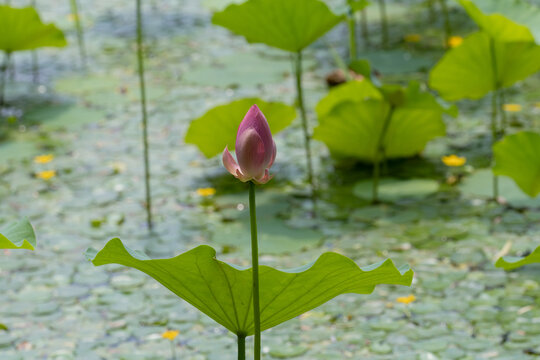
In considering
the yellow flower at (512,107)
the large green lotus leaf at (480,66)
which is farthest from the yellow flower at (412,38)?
the large green lotus leaf at (480,66)

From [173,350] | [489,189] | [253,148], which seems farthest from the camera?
[489,189]

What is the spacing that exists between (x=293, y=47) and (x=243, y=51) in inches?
61.8

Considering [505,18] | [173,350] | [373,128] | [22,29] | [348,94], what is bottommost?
[173,350]

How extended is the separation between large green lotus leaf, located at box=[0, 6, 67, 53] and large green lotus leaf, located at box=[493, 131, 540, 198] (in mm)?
1626

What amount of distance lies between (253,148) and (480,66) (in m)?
1.35

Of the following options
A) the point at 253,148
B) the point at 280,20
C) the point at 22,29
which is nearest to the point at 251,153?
the point at 253,148

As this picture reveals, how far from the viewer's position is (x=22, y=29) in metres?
2.73

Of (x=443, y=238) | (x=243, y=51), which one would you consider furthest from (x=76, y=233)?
(x=243, y=51)

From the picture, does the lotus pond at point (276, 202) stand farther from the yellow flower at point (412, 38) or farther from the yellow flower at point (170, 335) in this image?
the yellow flower at point (412, 38)

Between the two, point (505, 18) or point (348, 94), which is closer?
point (505, 18)

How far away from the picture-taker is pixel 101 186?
95.3 inches

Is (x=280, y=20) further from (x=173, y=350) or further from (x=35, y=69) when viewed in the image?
(x=35, y=69)

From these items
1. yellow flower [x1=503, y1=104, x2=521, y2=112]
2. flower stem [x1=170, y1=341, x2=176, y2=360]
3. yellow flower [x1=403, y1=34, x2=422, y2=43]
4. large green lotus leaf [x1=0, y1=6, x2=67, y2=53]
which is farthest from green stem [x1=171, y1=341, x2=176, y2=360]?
yellow flower [x1=403, y1=34, x2=422, y2=43]

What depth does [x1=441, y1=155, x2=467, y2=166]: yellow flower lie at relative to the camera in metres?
2.41
